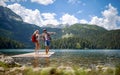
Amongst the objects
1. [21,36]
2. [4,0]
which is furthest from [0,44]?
[21,36]

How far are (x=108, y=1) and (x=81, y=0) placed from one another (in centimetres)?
234

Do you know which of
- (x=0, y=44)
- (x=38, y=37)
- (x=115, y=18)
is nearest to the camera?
(x=38, y=37)

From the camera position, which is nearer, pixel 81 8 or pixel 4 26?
pixel 81 8

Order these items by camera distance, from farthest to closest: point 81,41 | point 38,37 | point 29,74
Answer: point 81,41
point 38,37
point 29,74

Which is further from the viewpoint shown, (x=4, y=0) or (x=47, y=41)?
(x=4, y=0)

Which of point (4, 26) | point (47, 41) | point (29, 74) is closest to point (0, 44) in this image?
point (47, 41)

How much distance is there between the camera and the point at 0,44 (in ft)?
248

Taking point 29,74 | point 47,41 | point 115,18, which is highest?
point 115,18

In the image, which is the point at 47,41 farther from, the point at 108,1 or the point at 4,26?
the point at 4,26

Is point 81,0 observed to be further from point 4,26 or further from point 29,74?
point 4,26

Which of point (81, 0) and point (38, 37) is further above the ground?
point (81, 0)

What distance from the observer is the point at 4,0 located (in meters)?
25.3

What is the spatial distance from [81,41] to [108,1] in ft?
278

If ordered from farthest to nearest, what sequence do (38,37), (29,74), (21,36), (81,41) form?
1. (21,36)
2. (81,41)
3. (38,37)
4. (29,74)
